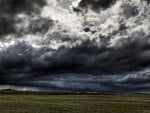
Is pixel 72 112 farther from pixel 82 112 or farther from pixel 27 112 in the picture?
pixel 27 112

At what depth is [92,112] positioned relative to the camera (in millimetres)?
55719

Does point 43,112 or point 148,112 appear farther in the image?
point 148,112

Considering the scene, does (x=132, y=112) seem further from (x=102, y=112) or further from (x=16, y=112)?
(x=16, y=112)

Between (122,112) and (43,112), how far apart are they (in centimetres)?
1395

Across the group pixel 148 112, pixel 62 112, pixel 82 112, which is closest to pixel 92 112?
pixel 82 112

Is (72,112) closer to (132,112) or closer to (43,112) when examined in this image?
(43,112)

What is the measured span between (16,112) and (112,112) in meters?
16.3

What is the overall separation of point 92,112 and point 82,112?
172 cm

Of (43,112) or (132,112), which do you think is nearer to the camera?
(43,112)

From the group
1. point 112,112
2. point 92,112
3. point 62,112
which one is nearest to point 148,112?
point 112,112

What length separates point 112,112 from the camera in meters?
56.5

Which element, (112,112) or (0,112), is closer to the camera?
(0,112)

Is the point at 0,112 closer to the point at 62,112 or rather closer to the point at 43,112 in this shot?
the point at 43,112

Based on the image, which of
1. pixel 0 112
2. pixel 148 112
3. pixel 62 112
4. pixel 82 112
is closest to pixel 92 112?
pixel 82 112
